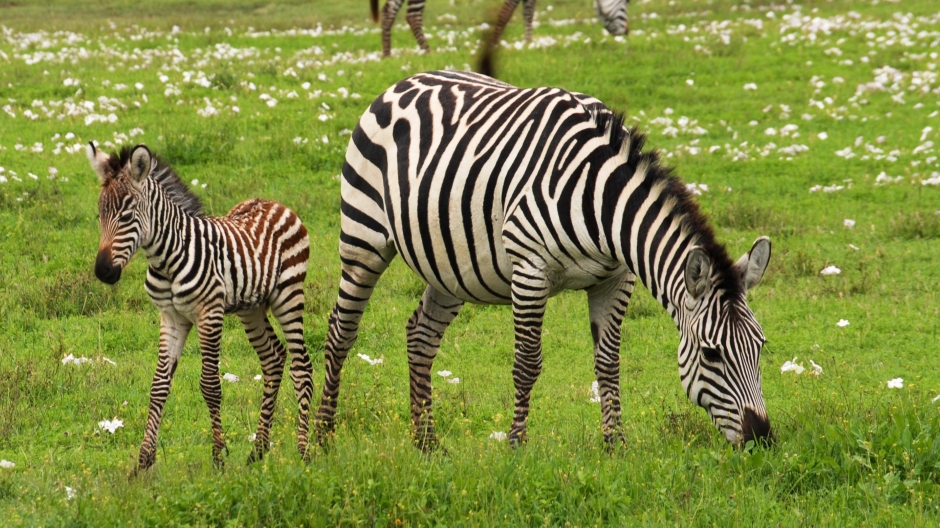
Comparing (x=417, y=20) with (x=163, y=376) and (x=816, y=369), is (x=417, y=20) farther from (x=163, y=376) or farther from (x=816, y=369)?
(x=163, y=376)

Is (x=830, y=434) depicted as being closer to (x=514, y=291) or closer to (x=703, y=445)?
(x=703, y=445)

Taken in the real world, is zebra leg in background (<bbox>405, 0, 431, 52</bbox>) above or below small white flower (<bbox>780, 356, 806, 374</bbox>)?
above

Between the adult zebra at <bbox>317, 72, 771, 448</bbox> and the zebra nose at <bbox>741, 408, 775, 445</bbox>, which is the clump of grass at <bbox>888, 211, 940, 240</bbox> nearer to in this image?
the adult zebra at <bbox>317, 72, 771, 448</bbox>

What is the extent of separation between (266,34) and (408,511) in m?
19.7

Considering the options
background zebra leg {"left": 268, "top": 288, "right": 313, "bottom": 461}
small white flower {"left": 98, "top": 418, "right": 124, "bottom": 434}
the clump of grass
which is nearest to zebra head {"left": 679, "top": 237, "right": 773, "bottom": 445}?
background zebra leg {"left": 268, "top": 288, "right": 313, "bottom": 461}

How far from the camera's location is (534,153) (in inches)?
263

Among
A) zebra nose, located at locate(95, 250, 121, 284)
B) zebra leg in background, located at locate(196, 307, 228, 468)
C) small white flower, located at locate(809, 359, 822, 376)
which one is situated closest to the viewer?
zebra nose, located at locate(95, 250, 121, 284)

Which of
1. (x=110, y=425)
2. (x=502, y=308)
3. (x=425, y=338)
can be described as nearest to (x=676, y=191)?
(x=425, y=338)

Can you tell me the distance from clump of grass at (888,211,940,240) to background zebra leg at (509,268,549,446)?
706cm

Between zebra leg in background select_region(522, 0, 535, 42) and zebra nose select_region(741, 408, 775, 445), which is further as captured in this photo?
zebra leg in background select_region(522, 0, 535, 42)

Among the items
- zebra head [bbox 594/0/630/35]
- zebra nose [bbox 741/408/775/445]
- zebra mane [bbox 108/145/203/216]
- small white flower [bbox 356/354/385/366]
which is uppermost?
zebra mane [bbox 108/145/203/216]

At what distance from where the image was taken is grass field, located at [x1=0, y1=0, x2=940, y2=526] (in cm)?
566

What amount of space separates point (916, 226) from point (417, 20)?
11.6 meters

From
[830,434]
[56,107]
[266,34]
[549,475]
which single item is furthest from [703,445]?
[266,34]
